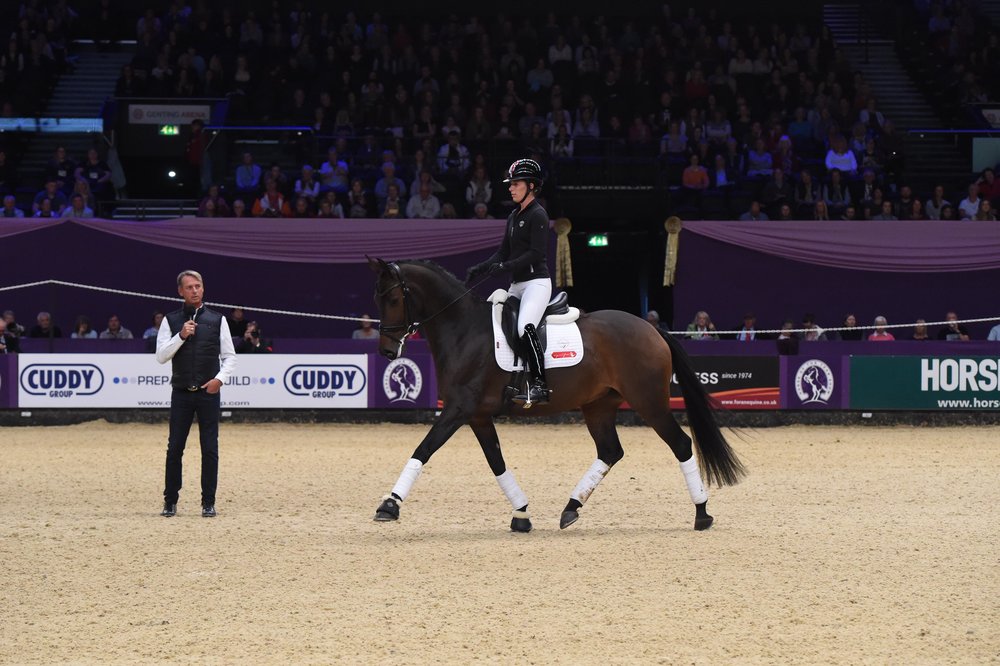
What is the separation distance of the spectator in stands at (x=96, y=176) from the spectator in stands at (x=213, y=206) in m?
2.56

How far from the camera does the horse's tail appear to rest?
10.4m

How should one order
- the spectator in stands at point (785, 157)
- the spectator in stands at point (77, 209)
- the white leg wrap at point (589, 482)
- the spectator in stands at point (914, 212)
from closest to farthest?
the white leg wrap at point (589, 482) < the spectator in stands at point (77, 209) < the spectator in stands at point (914, 212) < the spectator in stands at point (785, 157)

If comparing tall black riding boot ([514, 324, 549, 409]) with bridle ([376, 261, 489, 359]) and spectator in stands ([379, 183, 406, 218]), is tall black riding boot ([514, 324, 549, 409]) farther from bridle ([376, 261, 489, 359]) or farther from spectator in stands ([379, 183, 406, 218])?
spectator in stands ([379, 183, 406, 218])

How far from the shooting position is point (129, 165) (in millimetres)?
25422

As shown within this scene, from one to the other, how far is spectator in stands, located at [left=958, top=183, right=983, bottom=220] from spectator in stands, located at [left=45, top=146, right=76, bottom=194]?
1601cm

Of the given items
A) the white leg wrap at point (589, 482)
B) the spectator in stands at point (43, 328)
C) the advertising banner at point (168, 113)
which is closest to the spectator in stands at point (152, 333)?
the spectator in stands at point (43, 328)

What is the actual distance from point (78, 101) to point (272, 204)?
26.5ft

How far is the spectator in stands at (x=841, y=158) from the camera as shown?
23.5 m

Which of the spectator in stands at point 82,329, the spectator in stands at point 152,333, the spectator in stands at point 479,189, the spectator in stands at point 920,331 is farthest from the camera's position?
the spectator in stands at point 479,189

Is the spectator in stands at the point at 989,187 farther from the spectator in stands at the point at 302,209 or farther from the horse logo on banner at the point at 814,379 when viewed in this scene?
the spectator in stands at the point at 302,209

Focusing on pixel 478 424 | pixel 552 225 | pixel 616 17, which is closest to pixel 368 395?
pixel 552 225

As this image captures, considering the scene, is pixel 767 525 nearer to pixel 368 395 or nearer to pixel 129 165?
pixel 368 395

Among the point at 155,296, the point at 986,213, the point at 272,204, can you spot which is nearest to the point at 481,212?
the point at 272,204

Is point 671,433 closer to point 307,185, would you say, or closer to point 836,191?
point 307,185
